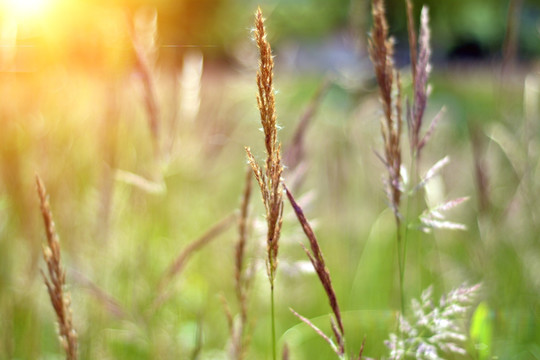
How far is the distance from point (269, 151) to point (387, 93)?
0.24 m

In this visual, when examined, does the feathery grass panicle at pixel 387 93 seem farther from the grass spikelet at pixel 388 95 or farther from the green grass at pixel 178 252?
the green grass at pixel 178 252

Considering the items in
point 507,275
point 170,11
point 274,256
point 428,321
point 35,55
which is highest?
point 170,11

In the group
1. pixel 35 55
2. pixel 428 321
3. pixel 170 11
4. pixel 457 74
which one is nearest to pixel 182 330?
pixel 35 55

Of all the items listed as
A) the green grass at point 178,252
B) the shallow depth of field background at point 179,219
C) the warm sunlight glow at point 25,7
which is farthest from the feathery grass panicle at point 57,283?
the warm sunlight glow at point 25,7

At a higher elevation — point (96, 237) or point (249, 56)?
point (249, 56)

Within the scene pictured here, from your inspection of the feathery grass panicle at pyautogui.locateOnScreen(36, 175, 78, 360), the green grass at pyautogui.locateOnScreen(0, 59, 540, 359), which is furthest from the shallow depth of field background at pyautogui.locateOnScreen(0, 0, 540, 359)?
the feathery grass panicle at pyautogui.locateOnScreen(36, 175, 78, 360)

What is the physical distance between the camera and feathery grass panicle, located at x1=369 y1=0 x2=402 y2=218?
2.41ft

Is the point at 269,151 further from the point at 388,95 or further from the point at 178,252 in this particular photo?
the point at 178,252

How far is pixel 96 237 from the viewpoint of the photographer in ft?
5.49

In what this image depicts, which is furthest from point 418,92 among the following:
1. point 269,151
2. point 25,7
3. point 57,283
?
point 25,7

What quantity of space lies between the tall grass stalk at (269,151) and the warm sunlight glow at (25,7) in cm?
112

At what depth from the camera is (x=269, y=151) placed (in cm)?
58

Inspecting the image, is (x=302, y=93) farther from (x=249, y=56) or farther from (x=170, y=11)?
(x=170, y=11)

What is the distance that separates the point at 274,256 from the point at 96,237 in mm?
1171
